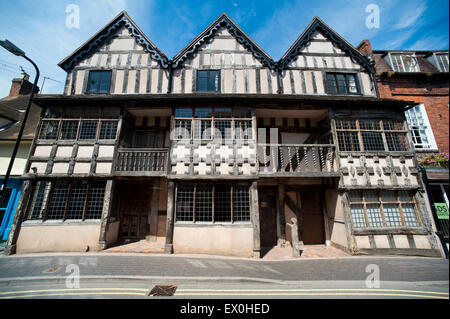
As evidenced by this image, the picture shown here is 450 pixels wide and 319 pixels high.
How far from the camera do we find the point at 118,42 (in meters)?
11.0

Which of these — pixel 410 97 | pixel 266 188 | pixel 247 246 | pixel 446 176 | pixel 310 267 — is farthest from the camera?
pixel 410 97

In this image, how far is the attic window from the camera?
406 inches

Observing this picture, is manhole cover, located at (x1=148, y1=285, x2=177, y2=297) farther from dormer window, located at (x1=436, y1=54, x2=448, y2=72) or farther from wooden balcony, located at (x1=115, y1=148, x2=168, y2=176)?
dormer window, located at (x1=436, y1=54, x2=448, y2=72)

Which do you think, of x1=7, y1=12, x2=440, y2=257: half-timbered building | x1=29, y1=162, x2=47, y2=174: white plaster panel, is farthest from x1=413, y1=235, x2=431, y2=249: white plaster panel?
x1=29, y1=162, x2=47, y2=174: white plaster panel

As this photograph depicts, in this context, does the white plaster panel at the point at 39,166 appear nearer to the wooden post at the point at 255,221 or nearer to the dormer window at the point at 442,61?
the wooden post at the point at 255,221

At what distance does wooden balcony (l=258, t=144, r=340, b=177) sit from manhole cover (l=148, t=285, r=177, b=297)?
5.61m

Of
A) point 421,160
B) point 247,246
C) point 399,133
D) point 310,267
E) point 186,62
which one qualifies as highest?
point 186,62

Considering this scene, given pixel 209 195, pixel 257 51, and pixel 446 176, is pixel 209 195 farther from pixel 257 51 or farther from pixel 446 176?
pixel 446 176

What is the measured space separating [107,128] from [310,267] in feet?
37.0

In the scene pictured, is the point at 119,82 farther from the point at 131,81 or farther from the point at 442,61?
the point at 442,61

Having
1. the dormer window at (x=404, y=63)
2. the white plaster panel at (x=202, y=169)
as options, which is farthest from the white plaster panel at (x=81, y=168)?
the dormer window at (x=404, y=63)

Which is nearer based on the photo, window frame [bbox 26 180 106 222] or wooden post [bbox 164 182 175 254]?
wooden post [bbox 164 182 175 254]

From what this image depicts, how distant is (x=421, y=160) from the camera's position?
932 centimetres

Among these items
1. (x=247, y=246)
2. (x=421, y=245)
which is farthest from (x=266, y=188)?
(x=421, y=245)
